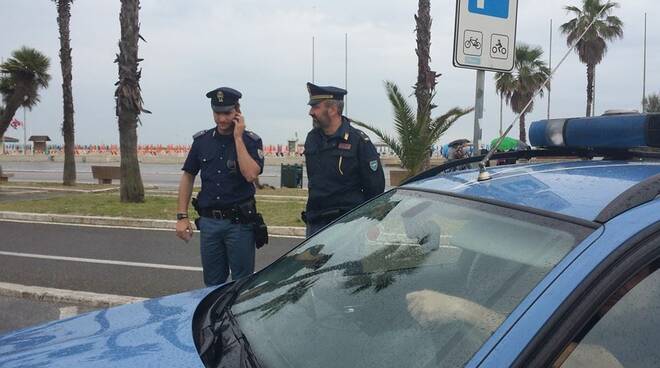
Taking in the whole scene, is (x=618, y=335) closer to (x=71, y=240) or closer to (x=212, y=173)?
(x=212, y=173)

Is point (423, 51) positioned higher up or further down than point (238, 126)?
higher up

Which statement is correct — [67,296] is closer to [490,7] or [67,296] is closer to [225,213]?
[225,213]

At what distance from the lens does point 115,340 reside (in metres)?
1.80

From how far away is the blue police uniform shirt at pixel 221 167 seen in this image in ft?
12.3

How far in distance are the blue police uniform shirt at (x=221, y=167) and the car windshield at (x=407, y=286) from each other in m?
1.61

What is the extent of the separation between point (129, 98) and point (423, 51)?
6.60 metres

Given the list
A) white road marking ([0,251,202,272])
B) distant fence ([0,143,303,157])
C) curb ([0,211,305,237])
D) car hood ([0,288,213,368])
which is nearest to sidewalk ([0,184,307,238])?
curb ([0,211,305,237])

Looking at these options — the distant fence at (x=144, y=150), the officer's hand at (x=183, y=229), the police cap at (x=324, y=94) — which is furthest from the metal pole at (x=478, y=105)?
the distant fence at (x=144, y=150)

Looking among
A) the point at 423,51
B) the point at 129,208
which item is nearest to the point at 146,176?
the point at 129,208

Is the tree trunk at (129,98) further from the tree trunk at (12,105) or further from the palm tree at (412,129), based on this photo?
the tree trunk at (12,105)

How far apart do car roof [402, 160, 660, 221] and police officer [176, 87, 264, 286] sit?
5.90 ft

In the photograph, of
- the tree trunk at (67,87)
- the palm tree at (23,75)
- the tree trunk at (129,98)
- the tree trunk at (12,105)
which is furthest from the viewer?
the palm tree at (23,75)

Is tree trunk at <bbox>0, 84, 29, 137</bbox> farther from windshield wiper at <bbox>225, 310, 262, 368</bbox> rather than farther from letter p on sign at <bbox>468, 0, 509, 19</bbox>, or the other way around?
windshield wiper at <bbox>225, 310, 262, 368</bbox>

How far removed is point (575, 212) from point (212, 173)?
2797 mm
